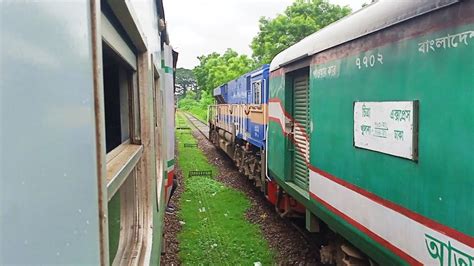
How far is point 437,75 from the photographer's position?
2578mm

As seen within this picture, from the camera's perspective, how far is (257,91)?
10109 mm

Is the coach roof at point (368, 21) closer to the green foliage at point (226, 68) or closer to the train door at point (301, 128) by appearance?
the train door at point (301, 128)

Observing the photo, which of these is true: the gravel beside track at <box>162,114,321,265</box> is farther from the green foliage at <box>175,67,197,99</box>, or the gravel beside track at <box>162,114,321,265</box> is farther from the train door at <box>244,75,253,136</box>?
the green foliage at <box>175,67,197,99</box>

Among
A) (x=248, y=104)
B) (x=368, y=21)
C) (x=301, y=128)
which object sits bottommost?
(x=301, y=128)

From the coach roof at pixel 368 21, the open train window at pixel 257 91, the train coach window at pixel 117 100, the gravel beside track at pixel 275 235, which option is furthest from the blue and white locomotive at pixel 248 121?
the train coach window at pixel 117 100

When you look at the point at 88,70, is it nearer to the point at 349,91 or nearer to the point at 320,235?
the point at 349,91

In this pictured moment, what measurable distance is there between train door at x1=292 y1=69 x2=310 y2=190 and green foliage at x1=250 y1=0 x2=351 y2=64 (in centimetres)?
2313

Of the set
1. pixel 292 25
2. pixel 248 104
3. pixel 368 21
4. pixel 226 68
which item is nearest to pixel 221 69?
pixel 226 68

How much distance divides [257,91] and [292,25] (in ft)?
66.2

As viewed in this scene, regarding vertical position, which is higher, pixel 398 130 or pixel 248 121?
pixel 398 130

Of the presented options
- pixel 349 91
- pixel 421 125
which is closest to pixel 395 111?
pixel 421 125

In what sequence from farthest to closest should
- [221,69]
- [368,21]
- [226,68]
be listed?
[221,69], [226,68], [368,21]

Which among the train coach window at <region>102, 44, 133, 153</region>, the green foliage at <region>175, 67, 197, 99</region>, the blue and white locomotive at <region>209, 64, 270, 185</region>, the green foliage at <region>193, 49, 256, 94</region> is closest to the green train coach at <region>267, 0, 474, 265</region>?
the train coach window at <region>102, 44, 133, 153</region>

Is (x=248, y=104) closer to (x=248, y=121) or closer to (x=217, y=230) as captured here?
(x=248, y=121)
